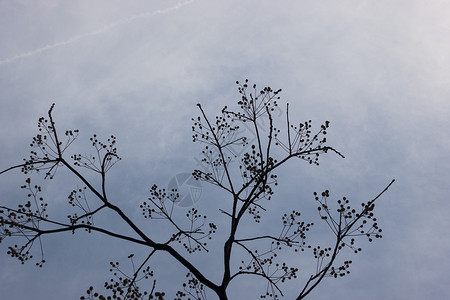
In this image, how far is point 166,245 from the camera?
29.7ft

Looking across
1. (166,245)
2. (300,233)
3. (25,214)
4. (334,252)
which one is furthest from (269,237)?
(25,214)

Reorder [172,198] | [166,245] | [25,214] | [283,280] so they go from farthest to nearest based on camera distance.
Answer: [172,198] → [283,280] → [166,245] → [25,214]

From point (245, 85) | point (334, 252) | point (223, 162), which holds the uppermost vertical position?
point (245, 85)

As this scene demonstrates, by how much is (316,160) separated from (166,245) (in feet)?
16.4

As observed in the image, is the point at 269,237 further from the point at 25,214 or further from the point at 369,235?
the point at 25,214

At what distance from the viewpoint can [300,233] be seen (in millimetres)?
10156

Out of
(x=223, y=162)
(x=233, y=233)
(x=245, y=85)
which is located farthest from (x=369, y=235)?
(x=245, y=85)

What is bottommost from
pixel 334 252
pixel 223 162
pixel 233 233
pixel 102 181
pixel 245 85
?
pixel 334 252

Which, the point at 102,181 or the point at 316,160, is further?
the point at 316,160

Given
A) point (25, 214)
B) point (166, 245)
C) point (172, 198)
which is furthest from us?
point (172, 198)

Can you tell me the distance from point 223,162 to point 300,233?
3.05 m

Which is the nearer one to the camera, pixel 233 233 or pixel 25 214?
pixel 25 214

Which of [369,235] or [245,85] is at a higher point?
[245,85]

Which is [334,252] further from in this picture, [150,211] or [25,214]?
[25,214]
